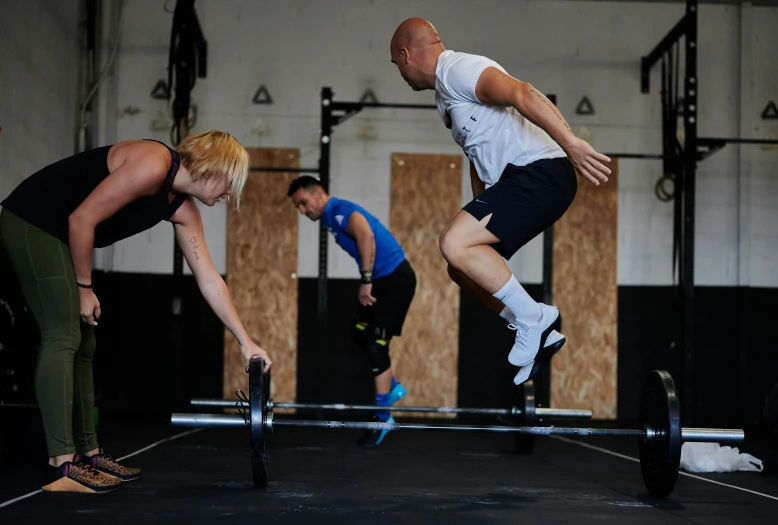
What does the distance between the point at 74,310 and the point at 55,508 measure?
1.85ft

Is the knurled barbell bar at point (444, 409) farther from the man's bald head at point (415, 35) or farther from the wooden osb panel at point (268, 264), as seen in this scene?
the wooden osb panel at point (268, 264)

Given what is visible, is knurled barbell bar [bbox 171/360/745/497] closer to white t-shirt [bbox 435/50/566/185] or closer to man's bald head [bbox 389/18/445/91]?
white t-shirt [bbox 435/50/566/185]

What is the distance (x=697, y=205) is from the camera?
659 centimetres

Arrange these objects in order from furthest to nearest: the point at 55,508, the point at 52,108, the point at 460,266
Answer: the point at 52,108 → the point at 460,266 → the point at 55,508

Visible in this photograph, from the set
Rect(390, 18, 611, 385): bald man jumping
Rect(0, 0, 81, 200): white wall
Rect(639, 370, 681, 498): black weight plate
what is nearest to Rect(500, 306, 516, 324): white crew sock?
Rect(390, 18, 611, 385): bald man jumping

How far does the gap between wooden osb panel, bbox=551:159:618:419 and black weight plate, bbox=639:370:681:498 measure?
364cm

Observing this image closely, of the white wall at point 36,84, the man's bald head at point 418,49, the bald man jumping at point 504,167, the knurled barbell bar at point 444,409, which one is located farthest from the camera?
the white wall at point 36,84

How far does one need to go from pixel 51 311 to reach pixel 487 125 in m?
1.40

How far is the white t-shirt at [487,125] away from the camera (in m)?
2.55

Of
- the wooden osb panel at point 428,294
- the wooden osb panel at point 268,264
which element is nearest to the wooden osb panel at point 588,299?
the wooden osb panel at point 428,294

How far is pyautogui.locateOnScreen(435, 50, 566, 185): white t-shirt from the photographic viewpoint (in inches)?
101

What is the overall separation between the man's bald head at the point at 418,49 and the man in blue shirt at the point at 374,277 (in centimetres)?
175

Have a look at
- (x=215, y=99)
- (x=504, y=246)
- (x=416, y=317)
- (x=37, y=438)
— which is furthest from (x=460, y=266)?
(x=215, y=99)

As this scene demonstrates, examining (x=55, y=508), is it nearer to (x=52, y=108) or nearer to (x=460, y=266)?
(x=460, y=266)
